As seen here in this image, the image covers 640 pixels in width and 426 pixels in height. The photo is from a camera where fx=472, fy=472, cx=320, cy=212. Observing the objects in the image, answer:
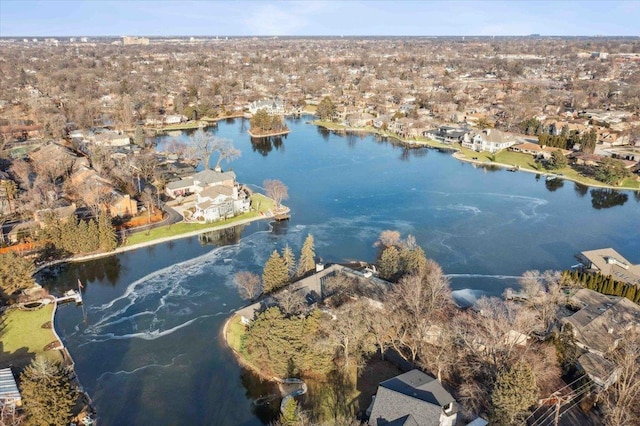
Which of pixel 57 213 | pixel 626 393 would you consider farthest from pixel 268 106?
pixel 626 393

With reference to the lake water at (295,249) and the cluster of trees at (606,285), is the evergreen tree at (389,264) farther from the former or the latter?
the cluster of trees at (606,285)

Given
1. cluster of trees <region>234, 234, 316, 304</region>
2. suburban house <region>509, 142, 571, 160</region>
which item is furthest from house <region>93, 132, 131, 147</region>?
suburban house <region>509, 142, 571, 160</region>

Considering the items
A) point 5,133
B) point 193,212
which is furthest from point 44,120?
point 193,212

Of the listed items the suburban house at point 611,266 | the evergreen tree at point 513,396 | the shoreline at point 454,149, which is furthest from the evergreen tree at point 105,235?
the shoreline at point 454,149

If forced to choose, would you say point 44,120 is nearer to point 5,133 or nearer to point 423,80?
point 5,133

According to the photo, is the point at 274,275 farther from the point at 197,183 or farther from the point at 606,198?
the point at 606,198

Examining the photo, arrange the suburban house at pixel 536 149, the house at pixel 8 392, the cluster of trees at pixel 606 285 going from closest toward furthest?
the house at pixel 8 392 < the cluster of trees at pixel 606 285 < the suburban house at pixel 536 149

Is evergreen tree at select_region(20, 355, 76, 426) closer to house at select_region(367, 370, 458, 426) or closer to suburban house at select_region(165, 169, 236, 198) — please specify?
house at select_region(367, 370, 458, 426)

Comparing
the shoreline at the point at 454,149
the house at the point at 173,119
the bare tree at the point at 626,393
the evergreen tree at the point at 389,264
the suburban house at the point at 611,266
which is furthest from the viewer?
the house at the point at 173,119
